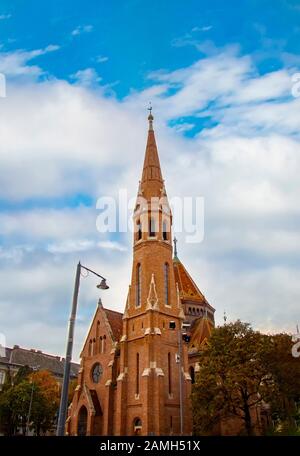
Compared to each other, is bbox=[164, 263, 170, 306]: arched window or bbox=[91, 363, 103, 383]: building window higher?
bbox=[164, 263, 170, 306]: arched window

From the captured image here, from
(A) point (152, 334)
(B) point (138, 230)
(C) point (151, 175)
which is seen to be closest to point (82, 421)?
(A) point (152, 334)

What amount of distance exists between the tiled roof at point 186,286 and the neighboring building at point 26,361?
97.7ft

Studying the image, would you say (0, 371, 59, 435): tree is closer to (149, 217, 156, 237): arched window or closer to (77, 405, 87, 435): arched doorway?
(77, 405, 87, 435): arched doorway

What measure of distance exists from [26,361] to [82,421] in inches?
1531

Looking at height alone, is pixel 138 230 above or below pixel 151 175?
below

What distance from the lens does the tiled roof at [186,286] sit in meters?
62.3

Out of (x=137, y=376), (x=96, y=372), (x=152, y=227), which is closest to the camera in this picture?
(x=137, y=376)

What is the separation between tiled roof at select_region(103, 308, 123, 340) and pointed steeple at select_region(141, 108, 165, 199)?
598 inches

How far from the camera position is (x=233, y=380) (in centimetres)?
3338

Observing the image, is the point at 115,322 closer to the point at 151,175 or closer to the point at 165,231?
the point at 165,231

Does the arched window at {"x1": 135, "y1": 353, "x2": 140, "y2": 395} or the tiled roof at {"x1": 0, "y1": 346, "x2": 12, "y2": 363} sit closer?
the arched window at {"x1": 135, "y1": 353, "x2": 140, "y2": 395}

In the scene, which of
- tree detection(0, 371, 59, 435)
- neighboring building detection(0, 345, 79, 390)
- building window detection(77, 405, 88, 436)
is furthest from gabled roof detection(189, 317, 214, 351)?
neighboring building detection(0, 345, 79, 390)

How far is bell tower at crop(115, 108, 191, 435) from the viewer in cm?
3956
